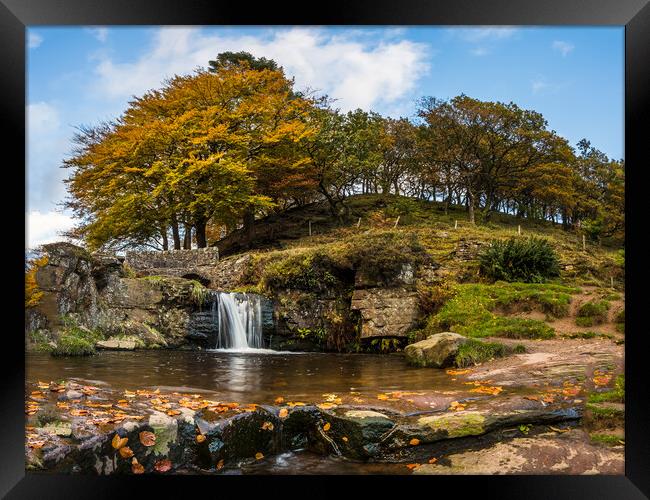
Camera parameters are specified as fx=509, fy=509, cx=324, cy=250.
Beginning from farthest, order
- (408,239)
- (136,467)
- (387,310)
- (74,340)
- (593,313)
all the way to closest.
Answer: (408,239) → (387,310) → (593,313) → (74,340) → (136,467)

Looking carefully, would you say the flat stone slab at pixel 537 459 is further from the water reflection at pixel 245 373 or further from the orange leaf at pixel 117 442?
the orange leaf at pixel 117 442

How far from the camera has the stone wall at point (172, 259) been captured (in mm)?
12867

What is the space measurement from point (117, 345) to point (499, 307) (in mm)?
6995

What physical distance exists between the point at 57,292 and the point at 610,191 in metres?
11.8

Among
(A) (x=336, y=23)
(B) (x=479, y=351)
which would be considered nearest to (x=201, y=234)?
(B) (x=479, y=351)

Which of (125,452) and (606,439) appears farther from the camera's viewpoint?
(606,439)

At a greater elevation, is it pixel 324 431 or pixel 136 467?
pixel 324 431

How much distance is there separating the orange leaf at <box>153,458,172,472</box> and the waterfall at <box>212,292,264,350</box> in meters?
6.09

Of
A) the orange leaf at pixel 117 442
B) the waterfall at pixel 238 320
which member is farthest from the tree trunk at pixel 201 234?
the orange leaf at pixel 117 442

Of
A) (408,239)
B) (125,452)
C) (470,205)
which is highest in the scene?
(470,205)

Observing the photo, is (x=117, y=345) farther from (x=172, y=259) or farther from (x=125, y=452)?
(x=125, y=452)

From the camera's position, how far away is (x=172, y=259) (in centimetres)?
1328

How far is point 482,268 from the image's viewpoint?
35.3ft

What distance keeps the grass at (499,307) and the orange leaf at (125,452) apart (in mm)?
6153
